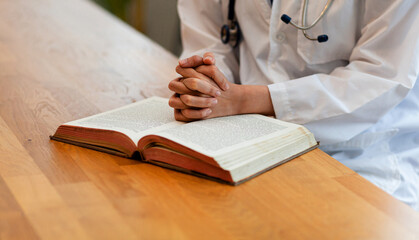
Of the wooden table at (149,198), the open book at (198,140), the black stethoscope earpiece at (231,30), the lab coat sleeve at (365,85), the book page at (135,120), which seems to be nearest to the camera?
the wooden table at (149,198)

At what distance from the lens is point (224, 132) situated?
920 millimetres

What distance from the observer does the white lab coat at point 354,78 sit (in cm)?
106

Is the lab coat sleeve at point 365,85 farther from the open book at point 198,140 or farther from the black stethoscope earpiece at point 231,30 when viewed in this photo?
the black stethoscope earpiece at point 231,30

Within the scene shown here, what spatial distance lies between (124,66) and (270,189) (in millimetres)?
882

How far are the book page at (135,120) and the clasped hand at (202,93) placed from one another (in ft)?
0.13

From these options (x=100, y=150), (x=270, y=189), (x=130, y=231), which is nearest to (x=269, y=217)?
(x=270, y=189)

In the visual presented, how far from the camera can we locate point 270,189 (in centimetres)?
82

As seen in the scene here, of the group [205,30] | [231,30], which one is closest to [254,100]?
[231,30]

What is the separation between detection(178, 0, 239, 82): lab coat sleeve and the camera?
1.39m

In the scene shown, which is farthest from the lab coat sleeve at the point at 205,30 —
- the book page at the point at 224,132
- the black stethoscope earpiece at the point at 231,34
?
Result: the book page at the point at 224,132

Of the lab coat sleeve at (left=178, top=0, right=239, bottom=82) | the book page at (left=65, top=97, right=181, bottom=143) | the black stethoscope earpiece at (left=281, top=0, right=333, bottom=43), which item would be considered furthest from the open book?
the lab coat sleeve at (left=178, top=0, right=239, bottom=82)

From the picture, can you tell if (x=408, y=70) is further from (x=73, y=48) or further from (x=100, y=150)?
(x=73, y=48)

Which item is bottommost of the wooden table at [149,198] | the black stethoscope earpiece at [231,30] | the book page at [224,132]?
the wooden table at [149,198]

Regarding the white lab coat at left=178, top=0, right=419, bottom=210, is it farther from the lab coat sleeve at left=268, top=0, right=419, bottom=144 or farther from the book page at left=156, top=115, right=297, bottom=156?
the book page at left=156, top=115, right=297, bottom=156
